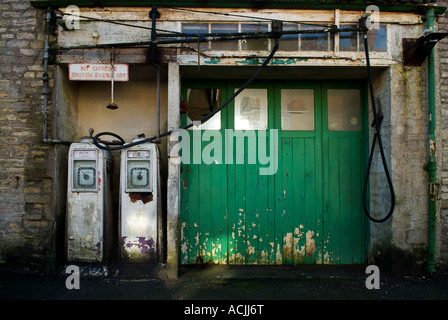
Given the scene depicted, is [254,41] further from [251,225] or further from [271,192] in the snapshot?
[251,225]

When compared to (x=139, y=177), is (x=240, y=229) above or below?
below

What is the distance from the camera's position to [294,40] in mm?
4402

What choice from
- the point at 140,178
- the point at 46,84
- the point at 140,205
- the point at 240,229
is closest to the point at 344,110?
the point at 240,229

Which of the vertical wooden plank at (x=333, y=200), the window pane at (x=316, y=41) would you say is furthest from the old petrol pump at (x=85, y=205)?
the vertical wooden plank at (x=333, y=200)

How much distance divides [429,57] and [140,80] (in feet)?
13.9

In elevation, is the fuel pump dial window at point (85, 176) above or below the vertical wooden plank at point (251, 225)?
above

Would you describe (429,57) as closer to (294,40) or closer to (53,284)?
(294,40)

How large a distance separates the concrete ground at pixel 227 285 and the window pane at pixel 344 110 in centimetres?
217

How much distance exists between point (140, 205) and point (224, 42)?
255 cm

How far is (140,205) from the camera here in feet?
13.7

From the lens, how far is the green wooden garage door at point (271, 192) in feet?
15.5

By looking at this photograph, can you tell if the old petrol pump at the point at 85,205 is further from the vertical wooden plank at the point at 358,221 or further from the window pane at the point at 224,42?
the vertical wooden plank at the point at 358,221
